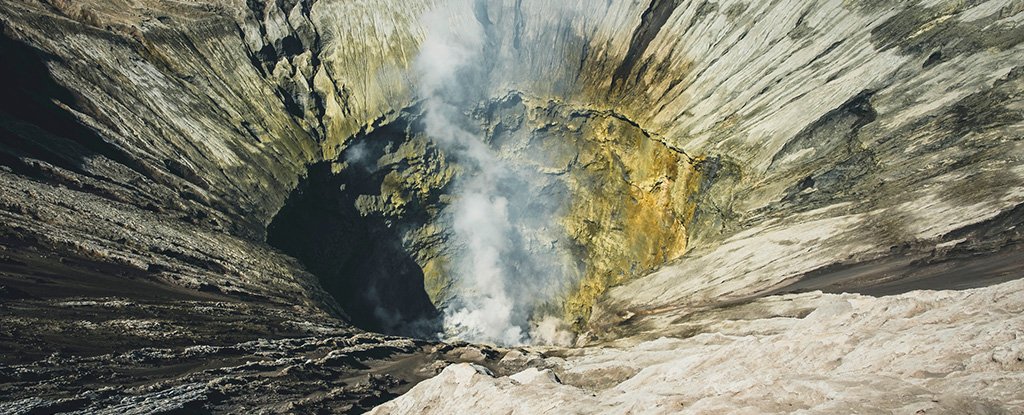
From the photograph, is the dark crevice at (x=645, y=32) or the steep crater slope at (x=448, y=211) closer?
the dark crevice at (x=645, y=32)

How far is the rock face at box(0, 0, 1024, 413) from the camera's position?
54.0 feet

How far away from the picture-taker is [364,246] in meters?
54.7

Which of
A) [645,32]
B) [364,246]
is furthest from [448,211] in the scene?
[645,32]

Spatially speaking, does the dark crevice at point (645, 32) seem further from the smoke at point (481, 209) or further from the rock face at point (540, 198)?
the smoke at point (481, 209)

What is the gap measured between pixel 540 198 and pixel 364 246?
1870 cm

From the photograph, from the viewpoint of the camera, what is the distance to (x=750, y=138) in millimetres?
35312

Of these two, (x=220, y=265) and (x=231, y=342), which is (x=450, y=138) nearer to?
(x=220, y=265)

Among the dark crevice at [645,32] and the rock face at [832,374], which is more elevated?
the dark crevice at [645,32]

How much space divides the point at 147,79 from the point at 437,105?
24020mm

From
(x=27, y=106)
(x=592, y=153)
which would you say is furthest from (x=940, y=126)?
(x=27, y=106)

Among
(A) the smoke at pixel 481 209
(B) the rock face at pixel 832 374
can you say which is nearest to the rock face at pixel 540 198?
A: (B) the rock face at pixel 832 374

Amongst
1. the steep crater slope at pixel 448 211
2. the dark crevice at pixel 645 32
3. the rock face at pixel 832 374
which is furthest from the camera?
the steep crater slope at pixel 448 211

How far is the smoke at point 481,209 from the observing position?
176 feet

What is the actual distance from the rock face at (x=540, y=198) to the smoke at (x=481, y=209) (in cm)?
67
